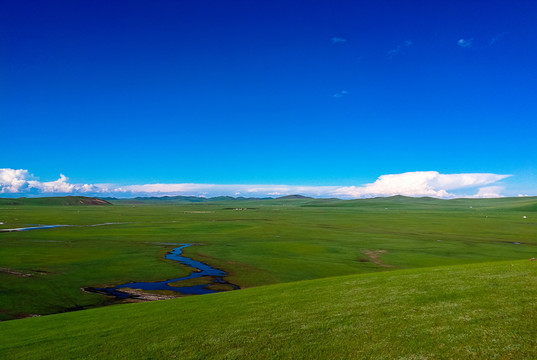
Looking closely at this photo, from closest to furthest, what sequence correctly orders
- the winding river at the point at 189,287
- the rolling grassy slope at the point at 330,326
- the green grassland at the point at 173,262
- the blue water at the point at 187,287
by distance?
the rolling grassy slope at the point at 330,326
the green grassland at the point at 173,262
the winding river at the point at 189,287
the blue water at the point at 187,287

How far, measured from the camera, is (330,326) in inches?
577

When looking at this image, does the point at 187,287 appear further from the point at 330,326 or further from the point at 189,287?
the point at 330,326

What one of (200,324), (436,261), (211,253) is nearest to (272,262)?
(211,253)

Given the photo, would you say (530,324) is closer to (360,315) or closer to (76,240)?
(360,315)

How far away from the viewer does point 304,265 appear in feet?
161

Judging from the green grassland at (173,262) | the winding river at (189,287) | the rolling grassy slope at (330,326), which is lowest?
the winding river at (189,287)

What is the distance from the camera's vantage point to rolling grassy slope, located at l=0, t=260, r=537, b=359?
1197 centimetres

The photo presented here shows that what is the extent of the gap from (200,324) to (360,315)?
788cm

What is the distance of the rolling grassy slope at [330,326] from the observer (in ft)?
39.3

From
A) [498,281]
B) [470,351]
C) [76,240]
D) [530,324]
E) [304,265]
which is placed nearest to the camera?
[470,351]

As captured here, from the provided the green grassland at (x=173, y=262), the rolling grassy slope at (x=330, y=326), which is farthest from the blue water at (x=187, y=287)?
the rolling grassy slope at (x=330, y=326)

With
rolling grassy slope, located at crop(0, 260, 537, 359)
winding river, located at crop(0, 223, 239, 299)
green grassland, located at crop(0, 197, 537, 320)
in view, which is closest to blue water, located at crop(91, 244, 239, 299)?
winding river, located at crop(0, 223, 239, 299)

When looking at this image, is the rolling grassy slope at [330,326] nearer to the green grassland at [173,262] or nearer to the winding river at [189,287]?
the winding river at [189,287]

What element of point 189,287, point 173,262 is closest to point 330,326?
point 189,287
